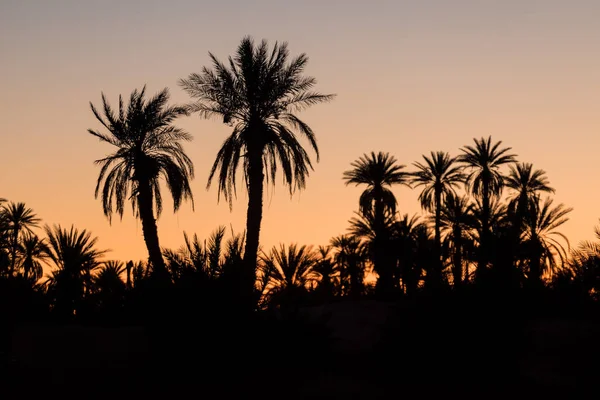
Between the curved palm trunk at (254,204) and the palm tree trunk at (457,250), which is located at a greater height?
the palm tree trunk at (457,250)

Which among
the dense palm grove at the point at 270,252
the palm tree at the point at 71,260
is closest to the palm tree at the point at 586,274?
the dense palm grove at the point at 270,252

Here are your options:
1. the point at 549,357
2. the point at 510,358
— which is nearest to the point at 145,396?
the point at 510,358

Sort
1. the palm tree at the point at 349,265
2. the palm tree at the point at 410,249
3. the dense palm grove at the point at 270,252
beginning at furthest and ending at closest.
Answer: the palm tree at the point at 349,265
the palm tree at the point at 410,249
the dense palm grove at the point at 270,252

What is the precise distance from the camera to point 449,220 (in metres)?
55.2

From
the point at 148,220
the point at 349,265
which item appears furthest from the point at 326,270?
the point at 148,220

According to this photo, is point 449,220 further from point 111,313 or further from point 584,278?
point 111,313

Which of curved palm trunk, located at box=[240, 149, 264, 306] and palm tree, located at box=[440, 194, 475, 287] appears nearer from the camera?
curved palm trunk, located at box=[240, 149, 264, 306]

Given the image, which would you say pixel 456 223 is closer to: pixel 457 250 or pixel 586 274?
pixel 457 250

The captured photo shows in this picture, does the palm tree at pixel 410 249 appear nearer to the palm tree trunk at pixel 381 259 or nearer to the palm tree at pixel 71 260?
the palm tree trunk at pixel 381 259

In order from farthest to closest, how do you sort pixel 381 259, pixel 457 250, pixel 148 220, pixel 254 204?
pixel 457 250
pixel 381 259
pixel 148 220
pixel 254 204

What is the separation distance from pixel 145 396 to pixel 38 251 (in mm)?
46989

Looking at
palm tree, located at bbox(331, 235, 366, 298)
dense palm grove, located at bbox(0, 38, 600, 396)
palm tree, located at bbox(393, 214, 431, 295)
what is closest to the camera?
dense palm grove, located at bbox(0, 38, 600, 396)

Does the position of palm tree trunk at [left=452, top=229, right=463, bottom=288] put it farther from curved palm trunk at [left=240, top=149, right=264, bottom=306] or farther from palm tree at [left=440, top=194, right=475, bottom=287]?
curved palm trunk at [left=240, top=149, right=264, bottom=306]

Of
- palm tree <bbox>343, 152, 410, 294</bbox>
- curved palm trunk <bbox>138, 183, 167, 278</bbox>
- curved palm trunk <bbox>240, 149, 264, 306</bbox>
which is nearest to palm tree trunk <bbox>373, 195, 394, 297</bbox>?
palm tree <bbox>343, 152, 410, 294</bbox>
